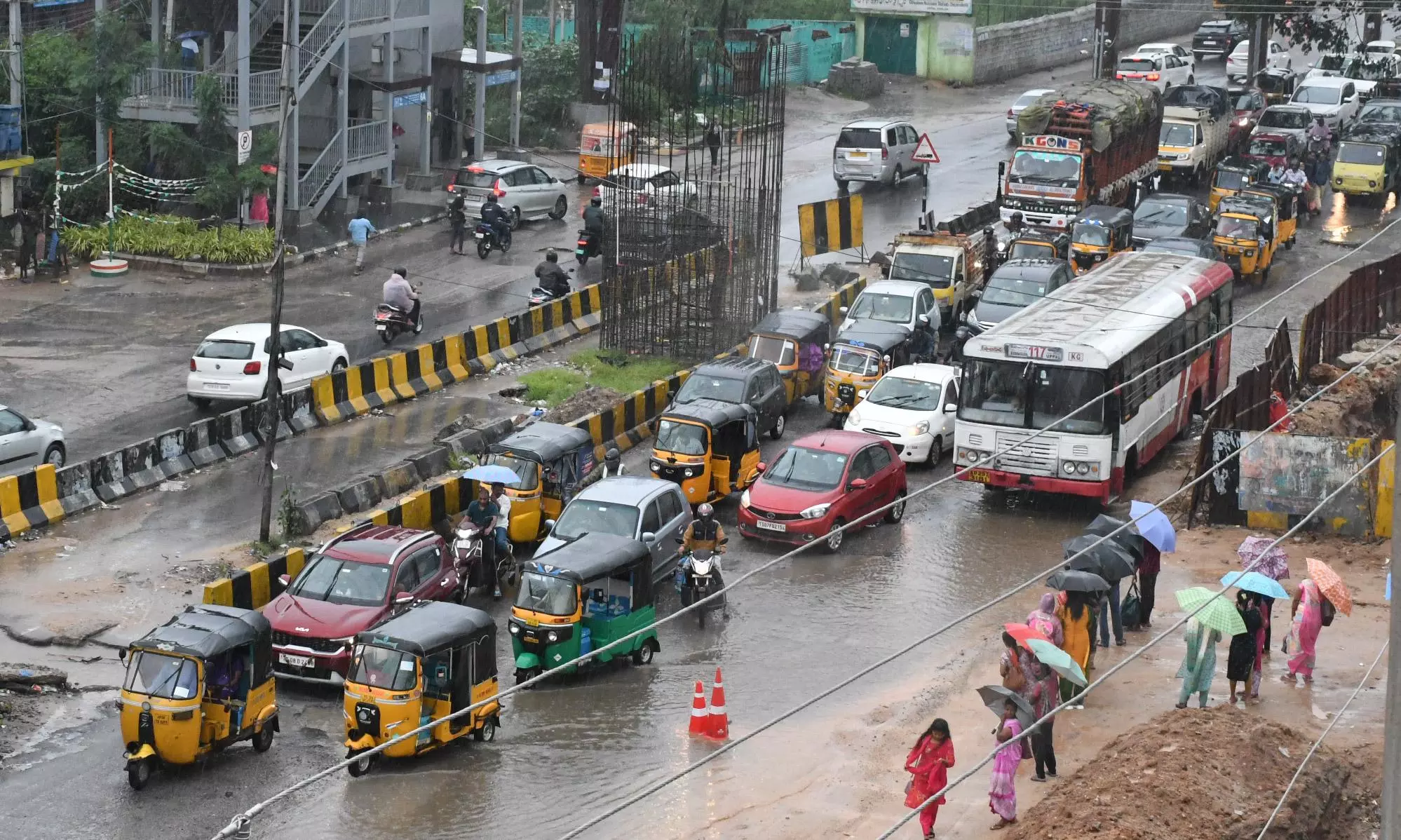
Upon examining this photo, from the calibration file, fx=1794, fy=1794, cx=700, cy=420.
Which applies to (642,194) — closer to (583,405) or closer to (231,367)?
(583,405)

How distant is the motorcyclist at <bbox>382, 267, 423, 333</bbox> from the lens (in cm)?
3180

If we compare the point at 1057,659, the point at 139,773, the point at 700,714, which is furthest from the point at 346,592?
the point at 1057,659

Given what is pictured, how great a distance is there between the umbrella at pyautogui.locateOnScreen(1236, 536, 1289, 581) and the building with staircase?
2414cm

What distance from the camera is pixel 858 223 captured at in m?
37.3

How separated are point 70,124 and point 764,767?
28.6 metres

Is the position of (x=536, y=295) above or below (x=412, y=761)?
above

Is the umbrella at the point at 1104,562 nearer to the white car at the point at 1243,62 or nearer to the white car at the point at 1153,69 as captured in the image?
the white car at the point at 1153,69

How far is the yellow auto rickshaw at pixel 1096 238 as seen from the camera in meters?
38.1

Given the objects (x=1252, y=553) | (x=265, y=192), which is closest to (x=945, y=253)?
(x=265, y=192)

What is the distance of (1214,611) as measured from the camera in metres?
16.8

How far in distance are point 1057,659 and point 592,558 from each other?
19.5 ft

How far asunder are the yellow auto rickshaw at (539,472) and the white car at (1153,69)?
42.3 metres

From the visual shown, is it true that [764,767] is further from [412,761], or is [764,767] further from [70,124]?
A: [70,124]

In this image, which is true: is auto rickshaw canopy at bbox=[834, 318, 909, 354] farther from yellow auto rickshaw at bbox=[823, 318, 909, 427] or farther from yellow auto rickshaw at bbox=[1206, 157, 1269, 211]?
yellow auto rickshaw at bbox=[1206, 157, 1269, 211]
